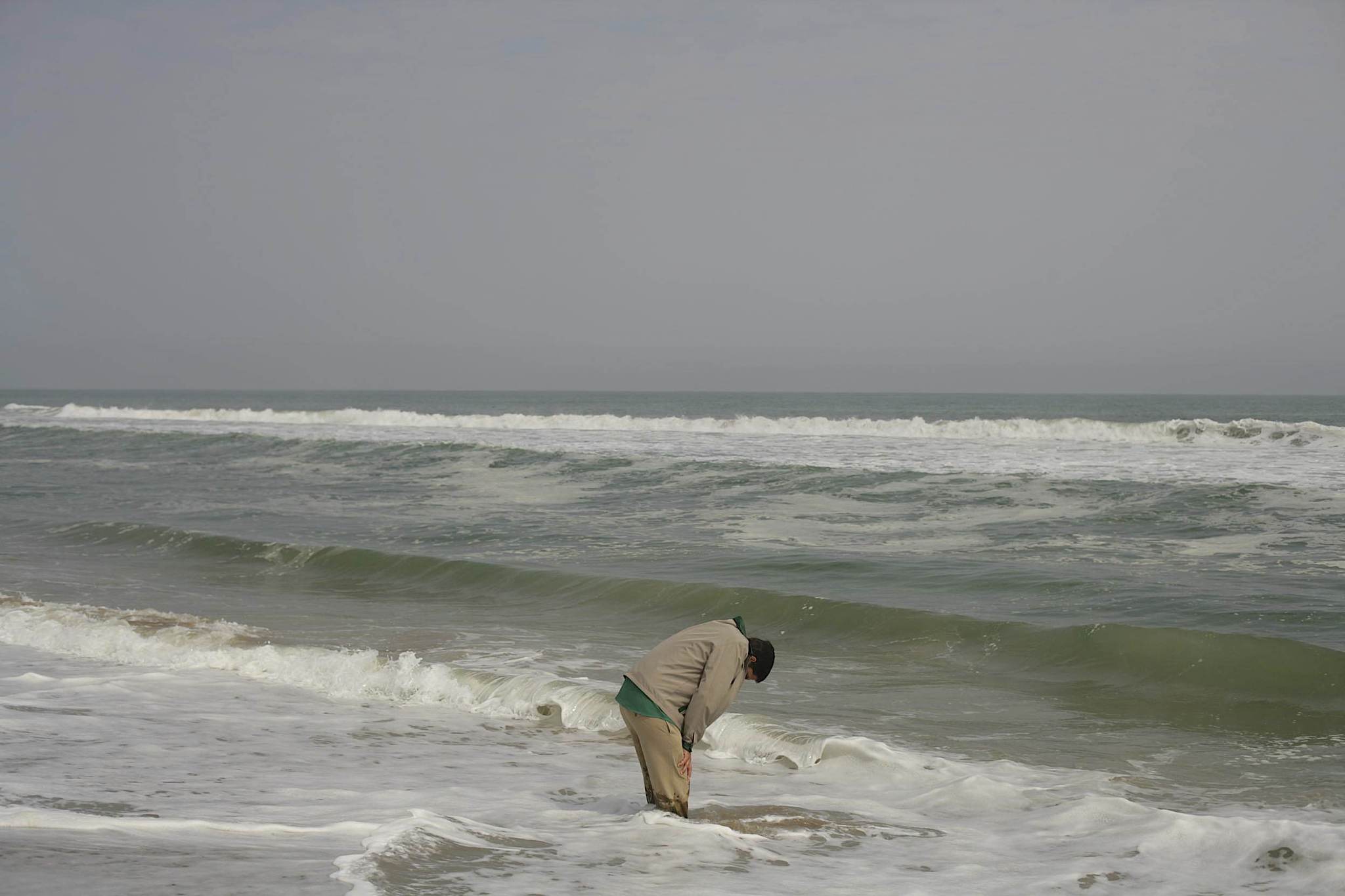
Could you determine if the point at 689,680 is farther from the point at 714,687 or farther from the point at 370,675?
the point at 370,675

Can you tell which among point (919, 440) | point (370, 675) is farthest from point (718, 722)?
point (919, 440)

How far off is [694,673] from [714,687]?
0.12 m

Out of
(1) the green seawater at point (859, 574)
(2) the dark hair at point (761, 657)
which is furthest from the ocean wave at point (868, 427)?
(2) the dark hair at point (761, 657)

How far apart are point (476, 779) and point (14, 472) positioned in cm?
2740

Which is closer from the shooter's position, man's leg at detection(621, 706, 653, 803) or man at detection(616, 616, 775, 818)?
man at detection(616, 616, 775, 818)

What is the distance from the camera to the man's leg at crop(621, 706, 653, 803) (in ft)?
17.3

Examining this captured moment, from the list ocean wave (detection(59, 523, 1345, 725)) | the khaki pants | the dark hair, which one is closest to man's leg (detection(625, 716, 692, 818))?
the khaki pants

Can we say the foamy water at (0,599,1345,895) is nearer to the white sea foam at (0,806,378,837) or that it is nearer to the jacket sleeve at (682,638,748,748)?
the white sea foam at (0,806,378,837)

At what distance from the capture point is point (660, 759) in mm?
5402

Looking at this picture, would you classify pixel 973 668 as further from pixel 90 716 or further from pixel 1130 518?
pixel 1130 518

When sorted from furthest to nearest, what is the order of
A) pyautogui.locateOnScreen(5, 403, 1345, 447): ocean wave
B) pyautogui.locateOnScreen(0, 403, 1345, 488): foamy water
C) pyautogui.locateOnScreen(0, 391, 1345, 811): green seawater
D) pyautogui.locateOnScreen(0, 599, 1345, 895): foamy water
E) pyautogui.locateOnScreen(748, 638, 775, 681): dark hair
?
pyautogui.locateOnScreen(5, 403, 1345, 447): ocean wave
pyautogui.locateOnScreen(0, 403, 1345, 488): foamy water
pyautogui.locateOnScreen(0, 391, 1345, 811): green seawater
pyautogui.locateOnScreen(748, 638, 775, 681): dark hair
pyautogui.locateOnScreen(0, 599, 1345, 895): foamy water

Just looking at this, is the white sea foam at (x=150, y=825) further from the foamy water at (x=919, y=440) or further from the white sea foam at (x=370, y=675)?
the foamy water at (x=919, y=440)

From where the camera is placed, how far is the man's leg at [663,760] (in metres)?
5.24

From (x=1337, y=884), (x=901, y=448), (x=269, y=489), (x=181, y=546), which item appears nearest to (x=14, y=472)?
(x=269, y=489)
